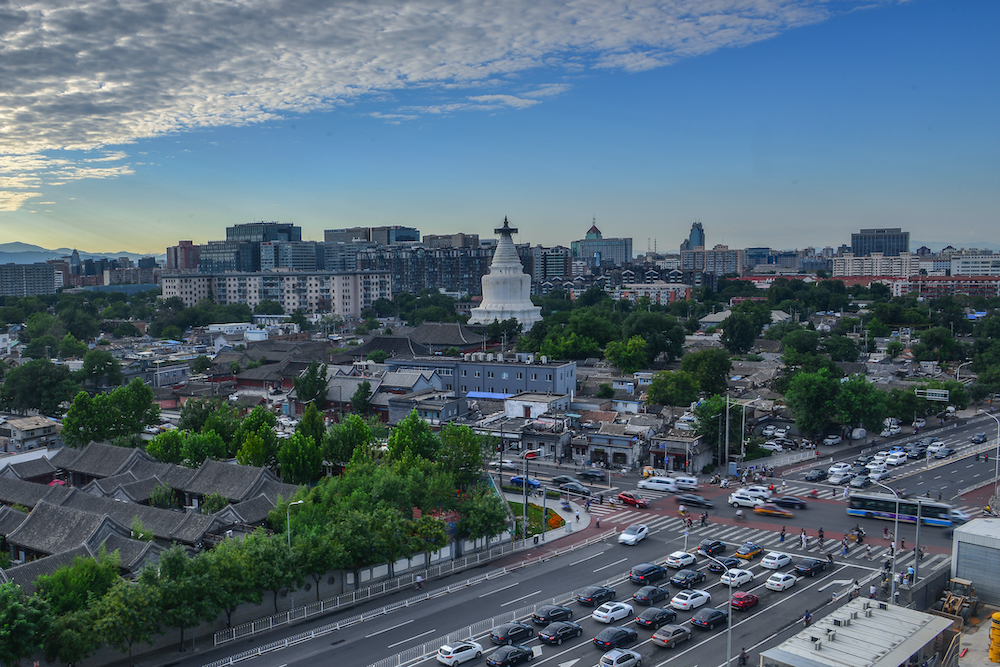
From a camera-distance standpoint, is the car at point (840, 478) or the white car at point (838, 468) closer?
the car at point (840, 478)

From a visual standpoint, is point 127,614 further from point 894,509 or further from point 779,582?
point 894,509

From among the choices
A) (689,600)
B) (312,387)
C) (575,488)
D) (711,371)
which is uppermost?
(711,371)

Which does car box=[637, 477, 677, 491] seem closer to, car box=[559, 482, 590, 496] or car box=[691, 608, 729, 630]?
car box=[559, 482, 590, 496]

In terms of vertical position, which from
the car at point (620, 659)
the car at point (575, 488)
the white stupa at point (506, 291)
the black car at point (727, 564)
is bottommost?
the car at point (575, 488)

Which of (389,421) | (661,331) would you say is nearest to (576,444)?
(389,421)

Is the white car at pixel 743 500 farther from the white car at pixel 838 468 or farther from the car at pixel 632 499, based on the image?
the white car at pixel 838 468

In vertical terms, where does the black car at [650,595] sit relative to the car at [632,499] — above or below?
above

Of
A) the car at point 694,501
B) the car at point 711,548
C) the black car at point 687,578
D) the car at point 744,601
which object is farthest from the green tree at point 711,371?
the car at point 744,601

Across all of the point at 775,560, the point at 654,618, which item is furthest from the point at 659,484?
the point at 654,618
